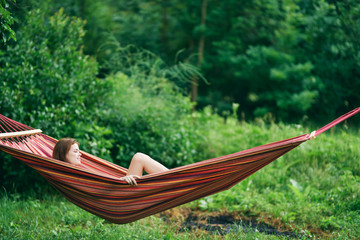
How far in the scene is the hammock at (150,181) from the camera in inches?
82.0

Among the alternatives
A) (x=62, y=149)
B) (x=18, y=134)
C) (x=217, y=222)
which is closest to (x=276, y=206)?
(x=217, y=222)

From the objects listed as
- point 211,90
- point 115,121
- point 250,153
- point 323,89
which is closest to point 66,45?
point 115,121

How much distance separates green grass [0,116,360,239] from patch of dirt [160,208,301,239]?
6 centimetres

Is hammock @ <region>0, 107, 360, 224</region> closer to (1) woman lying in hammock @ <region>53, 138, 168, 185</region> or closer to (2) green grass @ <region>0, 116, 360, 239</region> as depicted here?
(1) woman lying in hammock @ <region>53, 138, 168, 185</region>

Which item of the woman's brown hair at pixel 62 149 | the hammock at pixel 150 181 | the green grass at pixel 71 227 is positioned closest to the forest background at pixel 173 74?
the green grass at pixel 71 227

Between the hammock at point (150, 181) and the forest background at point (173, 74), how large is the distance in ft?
3.48

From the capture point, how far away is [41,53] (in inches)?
141

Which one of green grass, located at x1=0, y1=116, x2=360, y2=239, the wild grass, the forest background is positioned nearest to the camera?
green grass, located at x1=0, y1=116, x2=360, y2=239

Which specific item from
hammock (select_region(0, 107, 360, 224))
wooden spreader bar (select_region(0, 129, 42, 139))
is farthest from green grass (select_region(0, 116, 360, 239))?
wooden spreader bar (select_region(0, 129, 42, 139))

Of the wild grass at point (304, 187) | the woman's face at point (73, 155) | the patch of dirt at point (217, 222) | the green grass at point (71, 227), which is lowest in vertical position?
the green grass at point (71, 227)

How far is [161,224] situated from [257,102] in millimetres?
6532

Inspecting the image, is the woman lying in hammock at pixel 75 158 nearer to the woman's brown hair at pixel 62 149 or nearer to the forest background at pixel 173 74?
the woman's brown hair at pixel 62 149

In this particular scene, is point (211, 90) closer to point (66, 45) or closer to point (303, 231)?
point (66, 45)

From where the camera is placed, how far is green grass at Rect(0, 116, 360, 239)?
102 inches
